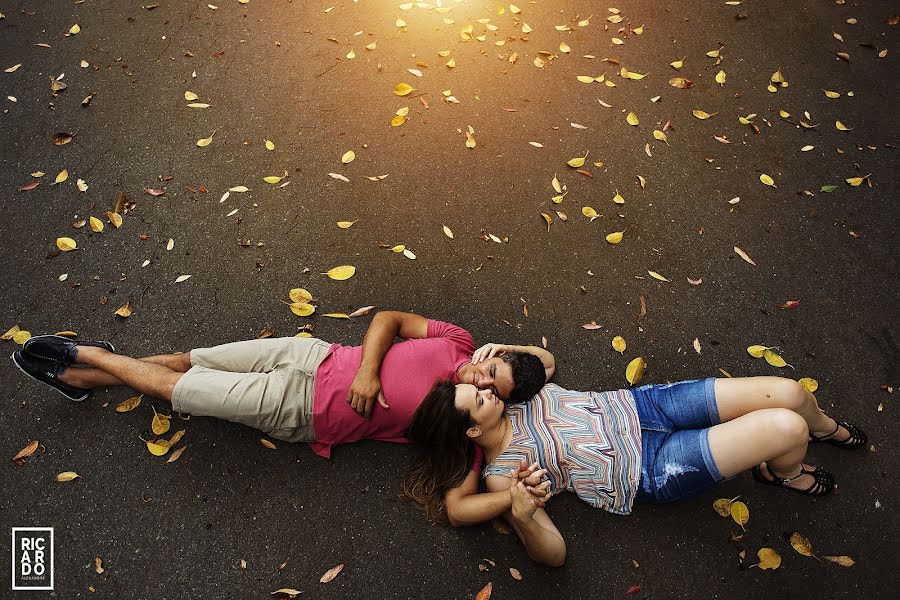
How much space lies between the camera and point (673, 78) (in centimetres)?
507

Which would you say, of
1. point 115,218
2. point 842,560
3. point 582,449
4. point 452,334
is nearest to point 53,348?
point 115,218

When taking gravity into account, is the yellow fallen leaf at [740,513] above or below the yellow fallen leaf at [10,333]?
above

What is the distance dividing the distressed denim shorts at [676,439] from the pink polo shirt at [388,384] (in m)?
0.95

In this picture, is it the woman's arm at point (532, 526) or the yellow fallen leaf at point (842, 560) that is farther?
the yellow fallen leaf at point (842, 560)

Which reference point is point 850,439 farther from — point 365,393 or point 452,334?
point 365,393

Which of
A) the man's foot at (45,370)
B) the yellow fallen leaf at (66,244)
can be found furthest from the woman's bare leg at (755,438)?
the yellow fallen leaf at (66,244)

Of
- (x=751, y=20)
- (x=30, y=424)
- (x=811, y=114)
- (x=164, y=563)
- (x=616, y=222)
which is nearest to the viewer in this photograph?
(x=164, y=563)

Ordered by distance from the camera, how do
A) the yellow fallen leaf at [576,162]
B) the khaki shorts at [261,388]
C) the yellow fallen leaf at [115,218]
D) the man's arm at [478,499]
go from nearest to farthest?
the man's arm at [478,499], the khaki shorts at [261,388], the yellow fallen leaf at [115,218], the yellow fallen leaf at [576,162]

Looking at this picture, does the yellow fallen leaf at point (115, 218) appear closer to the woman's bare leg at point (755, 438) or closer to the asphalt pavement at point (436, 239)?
the asphalt pavement at point (436, 239)

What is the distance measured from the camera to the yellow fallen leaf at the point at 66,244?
388 cm

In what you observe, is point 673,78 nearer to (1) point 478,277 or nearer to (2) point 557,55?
(2) point 557,55

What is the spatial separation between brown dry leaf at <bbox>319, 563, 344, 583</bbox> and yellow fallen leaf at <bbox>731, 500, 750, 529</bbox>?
1986 millimetres

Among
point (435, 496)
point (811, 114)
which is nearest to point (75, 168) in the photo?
point (435, 496)

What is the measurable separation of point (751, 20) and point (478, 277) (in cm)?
392
